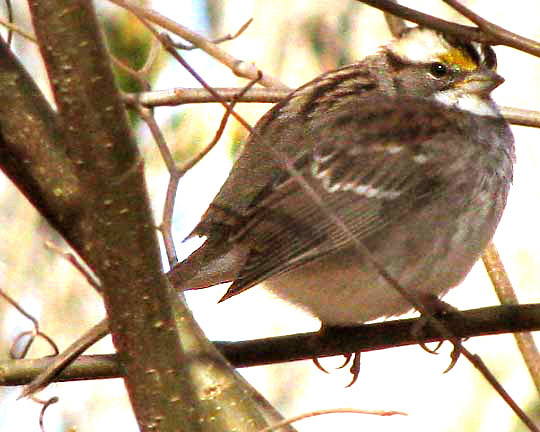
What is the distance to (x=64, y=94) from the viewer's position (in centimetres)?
234

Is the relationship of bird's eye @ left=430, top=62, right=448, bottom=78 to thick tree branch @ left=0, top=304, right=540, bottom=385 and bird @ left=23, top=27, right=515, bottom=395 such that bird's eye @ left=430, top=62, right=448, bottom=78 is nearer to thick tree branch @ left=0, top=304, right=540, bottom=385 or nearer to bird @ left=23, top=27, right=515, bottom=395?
bird @ left=23, top=27, right=515, bottom=395

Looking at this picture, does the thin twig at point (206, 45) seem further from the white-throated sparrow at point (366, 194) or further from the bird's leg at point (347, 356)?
the bird's leg at point (347, 356)

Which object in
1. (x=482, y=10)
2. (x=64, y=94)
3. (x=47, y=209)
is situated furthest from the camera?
(x=482, y=10)

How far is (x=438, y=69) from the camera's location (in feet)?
14.5

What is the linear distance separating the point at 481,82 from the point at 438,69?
20 centimetres

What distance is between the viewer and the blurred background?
547 cm

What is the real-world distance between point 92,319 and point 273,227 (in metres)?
3.00

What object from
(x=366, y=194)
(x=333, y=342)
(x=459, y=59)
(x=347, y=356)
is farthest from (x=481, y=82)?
(x=333, y=342)

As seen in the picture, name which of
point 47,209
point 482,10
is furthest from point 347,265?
point 482,10

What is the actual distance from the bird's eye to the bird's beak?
0.09 metres

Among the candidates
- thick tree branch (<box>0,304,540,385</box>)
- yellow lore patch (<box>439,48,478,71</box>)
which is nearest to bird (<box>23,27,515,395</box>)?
yellow lore patch (<box>439,48,478,71</box>)

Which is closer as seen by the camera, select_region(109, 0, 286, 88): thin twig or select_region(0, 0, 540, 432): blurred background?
select_region(109, 0, 286, 88): thin twig

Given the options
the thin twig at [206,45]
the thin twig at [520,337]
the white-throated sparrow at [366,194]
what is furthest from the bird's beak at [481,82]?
the thin twig at [206,45]

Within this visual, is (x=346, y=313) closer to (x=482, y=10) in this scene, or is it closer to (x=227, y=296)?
(x=227, y=296)
